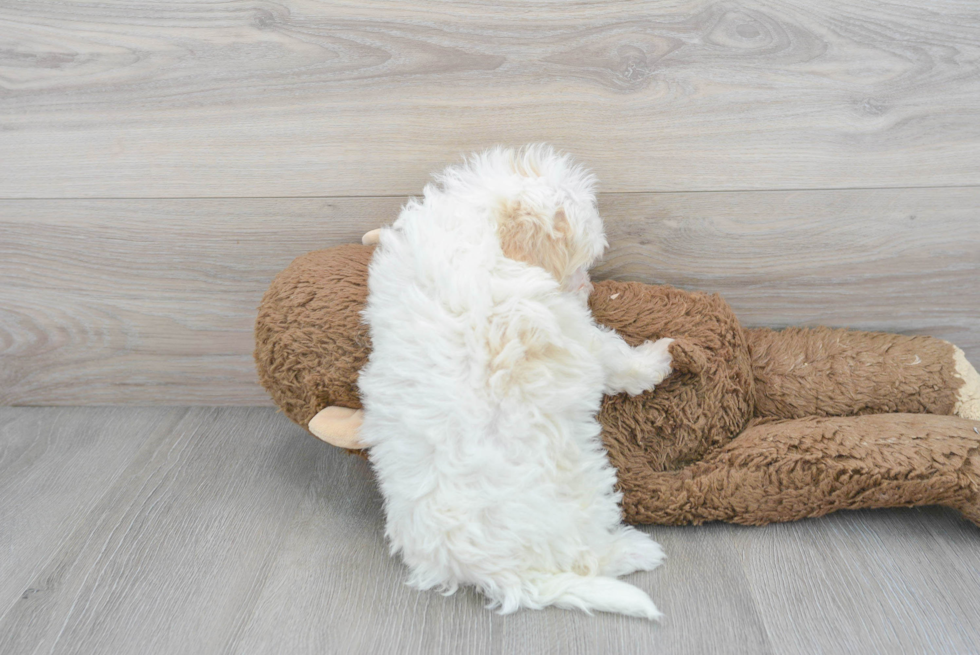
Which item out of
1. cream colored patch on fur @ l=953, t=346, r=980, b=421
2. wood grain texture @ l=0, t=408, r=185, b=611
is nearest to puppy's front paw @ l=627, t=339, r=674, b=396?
cream colored patch on fur @ l=953, t=346, r=980, b=421

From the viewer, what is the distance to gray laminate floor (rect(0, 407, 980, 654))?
0.70 m

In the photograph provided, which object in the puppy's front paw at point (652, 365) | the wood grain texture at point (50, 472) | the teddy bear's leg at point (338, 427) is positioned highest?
the puppy's front paw at point (652, 365)

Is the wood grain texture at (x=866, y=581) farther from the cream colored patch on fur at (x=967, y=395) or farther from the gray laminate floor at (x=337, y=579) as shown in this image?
the cream colored patch on fur at (x=967, y=395)

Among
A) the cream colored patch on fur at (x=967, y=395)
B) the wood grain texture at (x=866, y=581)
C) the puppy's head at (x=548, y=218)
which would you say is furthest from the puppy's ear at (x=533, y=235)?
the cream colored patch on fur at (x=967, y=395)

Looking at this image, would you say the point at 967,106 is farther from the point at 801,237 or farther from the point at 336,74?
the point at 336,74

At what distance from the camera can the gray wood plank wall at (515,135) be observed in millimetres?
898

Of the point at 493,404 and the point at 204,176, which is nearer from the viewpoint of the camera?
the point at 493,404

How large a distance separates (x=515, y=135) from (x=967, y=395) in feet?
2.27

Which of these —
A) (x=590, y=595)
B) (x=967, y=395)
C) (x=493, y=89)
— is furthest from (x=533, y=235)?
(x=967, y=395)

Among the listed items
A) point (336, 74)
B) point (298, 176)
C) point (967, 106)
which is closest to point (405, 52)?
point (336, 74)

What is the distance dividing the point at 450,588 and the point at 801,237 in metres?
0.68

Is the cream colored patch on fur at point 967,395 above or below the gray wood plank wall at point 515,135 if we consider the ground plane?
below

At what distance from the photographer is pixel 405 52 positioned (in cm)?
91

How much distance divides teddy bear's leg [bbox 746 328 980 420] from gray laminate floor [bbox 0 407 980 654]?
0.47 ft
